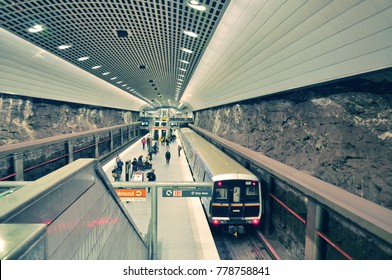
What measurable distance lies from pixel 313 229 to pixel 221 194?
2684mm

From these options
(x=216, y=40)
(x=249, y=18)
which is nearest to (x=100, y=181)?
(x=249, y=18)

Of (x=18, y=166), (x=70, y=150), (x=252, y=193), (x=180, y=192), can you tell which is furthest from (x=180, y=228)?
(x=70, y=150)

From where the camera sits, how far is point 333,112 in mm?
4500

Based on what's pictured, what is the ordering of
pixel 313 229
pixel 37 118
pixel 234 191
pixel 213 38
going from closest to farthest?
pixel 313 229
pixel 213 38
pixel 234 191
pixel 37 118

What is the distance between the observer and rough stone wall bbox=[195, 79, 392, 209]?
11.1ft

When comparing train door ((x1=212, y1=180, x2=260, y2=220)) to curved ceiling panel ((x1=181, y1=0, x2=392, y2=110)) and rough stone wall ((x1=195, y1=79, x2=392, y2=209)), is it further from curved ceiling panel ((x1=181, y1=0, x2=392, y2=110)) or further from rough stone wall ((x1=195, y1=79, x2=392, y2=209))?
curved ceiling panel ((x1=181, y1=0, x2=392, y2=110))

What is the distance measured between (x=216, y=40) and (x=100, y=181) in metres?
5.45

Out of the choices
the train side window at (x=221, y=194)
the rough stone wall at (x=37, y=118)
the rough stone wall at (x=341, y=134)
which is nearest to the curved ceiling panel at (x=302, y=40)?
the rough stone wall at (x=341, y=134)

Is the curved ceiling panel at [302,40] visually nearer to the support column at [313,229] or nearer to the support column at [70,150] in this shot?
the support column at [313,229]

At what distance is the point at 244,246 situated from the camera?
709 cm

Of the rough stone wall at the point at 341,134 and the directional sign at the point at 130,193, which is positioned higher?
Result: the rough stone wall at the point at 341,134

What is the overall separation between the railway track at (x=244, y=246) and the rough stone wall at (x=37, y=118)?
8.35m

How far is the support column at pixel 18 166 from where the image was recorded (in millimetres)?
8007

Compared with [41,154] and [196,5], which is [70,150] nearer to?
[41,154]
